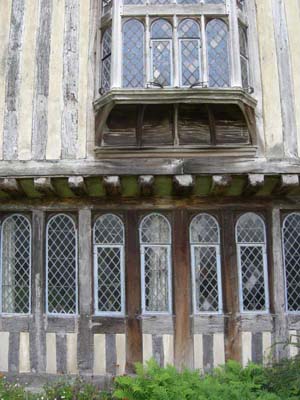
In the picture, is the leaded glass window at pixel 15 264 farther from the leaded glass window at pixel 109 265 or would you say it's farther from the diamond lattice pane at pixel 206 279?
the diamond lattice pane at pixel 206 279

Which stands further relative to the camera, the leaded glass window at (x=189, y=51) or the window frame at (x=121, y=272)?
the window frame at (x=121, y=272)

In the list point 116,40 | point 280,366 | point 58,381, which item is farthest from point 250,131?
point 58,381

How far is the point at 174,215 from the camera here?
23.9ft

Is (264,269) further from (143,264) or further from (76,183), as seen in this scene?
(76,183)

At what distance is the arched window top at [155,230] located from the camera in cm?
726

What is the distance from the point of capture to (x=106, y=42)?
292 inches

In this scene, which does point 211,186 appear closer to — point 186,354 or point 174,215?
point 174,215

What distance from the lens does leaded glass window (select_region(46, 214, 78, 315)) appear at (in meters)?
7.16

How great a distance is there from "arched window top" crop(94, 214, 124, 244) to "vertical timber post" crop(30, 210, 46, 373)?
76 cm

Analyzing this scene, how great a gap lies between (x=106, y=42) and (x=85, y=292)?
138 inches

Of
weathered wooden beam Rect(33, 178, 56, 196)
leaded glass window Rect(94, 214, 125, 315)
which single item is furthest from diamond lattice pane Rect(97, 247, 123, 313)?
weathered wooden beam Rect(33, 178, 56, 196)

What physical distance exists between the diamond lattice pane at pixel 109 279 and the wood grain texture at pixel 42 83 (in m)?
1.59

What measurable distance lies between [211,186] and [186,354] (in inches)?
88.7

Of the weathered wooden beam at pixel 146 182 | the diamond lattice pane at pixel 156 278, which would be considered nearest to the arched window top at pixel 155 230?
the diamond lattice pane at pixel 156 278
